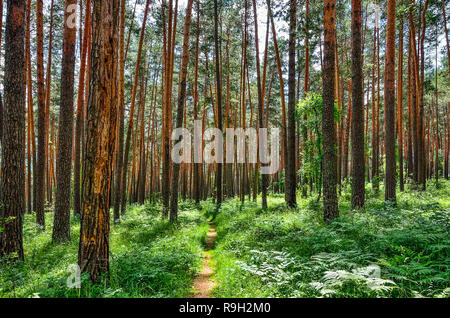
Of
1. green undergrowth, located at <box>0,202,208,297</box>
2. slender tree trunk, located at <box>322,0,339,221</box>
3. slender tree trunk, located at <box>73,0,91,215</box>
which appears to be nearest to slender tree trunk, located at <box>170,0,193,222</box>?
green undergrowth, located at <box>0,202,208,297</box>

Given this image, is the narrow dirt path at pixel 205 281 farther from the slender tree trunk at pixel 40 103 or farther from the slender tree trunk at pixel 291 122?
the slender tree trunk at pixel 40 103

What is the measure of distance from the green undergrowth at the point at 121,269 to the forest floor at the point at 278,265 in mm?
18

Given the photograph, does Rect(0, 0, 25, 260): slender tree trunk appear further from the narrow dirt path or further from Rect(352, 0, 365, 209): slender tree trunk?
Rect(352, 0, 365, 209): slender tree trunk

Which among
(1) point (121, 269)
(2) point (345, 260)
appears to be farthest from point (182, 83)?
(2) point (345, 260)

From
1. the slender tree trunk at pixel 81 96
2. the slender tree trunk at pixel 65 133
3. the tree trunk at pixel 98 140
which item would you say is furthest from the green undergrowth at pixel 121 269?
the slender tree trunk at pixel 81 96

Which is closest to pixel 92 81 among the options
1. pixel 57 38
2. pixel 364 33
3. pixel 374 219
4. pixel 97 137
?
pixel 97 137

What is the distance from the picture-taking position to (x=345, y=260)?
414 centimetres

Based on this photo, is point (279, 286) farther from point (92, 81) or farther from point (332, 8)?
point (332, 8)

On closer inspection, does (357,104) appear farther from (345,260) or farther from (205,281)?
(205,281)

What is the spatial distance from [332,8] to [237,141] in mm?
19570

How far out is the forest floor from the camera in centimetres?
337

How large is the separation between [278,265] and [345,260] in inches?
45.1

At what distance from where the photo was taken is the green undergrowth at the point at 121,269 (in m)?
3.56

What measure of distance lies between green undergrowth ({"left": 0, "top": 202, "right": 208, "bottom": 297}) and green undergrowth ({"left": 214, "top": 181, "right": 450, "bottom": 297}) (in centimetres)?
89
